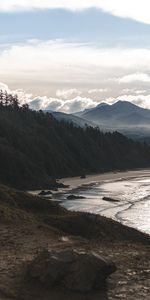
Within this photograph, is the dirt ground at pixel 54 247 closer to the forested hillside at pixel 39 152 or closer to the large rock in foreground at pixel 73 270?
the large rock in foreground at pixel 73 270

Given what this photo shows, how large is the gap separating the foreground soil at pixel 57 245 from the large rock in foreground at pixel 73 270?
0.94ft

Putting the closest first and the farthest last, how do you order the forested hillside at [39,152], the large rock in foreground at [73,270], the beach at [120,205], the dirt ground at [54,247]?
the dirt ground at [54,247] < the large rock in foreground at [73,270] < the beach at [120,205] < the forested hillside at [39,152]

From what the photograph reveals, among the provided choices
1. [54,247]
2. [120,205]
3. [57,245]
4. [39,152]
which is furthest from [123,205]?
[39,152]

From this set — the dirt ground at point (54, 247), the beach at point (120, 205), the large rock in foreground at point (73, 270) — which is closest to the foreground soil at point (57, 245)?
the dirt ground at point (54, 247)

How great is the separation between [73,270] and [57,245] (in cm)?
687

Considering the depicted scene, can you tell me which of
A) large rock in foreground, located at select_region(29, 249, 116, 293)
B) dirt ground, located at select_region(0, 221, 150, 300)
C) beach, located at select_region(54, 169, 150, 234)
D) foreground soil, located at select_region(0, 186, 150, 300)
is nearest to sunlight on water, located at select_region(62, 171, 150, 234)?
beach, located at select_region(54, 169, 150, 234)

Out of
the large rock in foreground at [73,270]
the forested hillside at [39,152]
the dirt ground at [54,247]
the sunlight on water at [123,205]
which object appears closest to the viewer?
the dirt ground at [54,247]

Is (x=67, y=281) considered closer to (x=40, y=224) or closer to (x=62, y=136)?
(x=40, y=224)

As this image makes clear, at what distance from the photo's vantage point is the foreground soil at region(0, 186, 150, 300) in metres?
16.5

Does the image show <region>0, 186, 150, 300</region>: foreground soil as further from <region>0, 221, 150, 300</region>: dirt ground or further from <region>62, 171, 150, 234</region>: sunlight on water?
<region>62, 171, 150, 234</region>: sunlight on water

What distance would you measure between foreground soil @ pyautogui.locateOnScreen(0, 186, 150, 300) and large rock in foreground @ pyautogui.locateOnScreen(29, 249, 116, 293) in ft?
0.94

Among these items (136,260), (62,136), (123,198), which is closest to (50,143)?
(62,136)

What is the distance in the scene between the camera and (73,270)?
16.4 m

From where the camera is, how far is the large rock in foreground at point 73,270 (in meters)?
16.4
